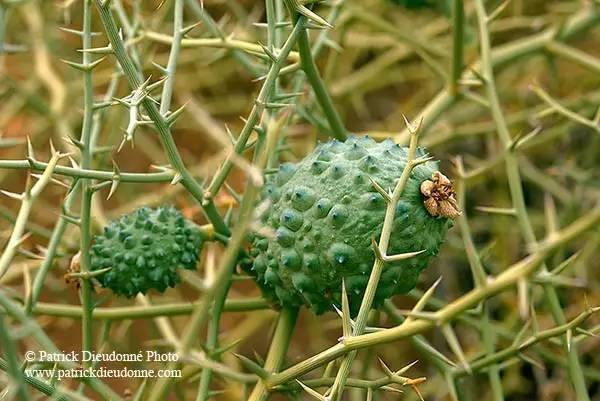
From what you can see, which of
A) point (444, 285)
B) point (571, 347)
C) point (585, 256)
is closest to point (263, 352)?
point (444, 285)

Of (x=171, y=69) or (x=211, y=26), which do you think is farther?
(x=211, y=26)

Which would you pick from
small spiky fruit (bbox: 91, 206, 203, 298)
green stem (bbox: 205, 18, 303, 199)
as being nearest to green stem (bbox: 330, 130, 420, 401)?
green stem (bbox: 205, 18, 303, 199)

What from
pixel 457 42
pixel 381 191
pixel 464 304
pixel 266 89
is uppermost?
pixel 457 42

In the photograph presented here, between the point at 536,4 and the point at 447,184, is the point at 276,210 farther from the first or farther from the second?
the point at 536,4

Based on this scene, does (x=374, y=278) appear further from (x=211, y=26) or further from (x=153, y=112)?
(x=211, y=26)

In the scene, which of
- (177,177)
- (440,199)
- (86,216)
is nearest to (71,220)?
(86,216)

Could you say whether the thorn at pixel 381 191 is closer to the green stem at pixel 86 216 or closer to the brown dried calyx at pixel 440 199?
the brown dried calyx at pixel 440 199

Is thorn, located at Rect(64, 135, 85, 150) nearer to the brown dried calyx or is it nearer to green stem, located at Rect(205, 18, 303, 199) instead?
green stem, located at Rect(205, 18, 303, 199)
